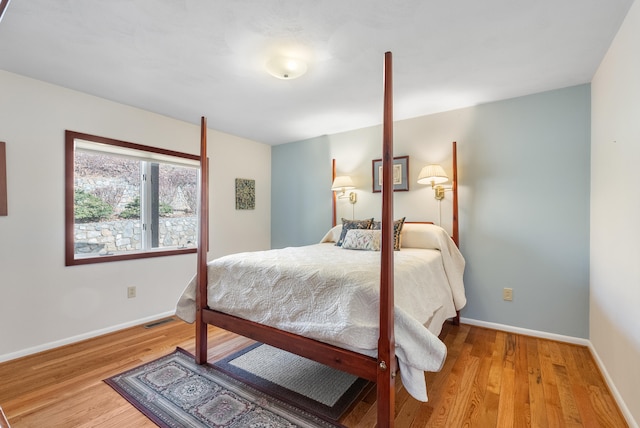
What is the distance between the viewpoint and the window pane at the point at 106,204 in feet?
9.04

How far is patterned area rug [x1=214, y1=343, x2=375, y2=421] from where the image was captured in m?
1.77

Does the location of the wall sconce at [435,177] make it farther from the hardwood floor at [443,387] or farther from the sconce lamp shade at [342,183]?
the hardwood floor at [443,387]

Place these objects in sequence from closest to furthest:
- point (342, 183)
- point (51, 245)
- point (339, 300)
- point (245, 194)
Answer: point (339, 300) → point (51, 245) → point (342, 183) → point (245, 194)

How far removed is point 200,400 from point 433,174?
2675 millimetres

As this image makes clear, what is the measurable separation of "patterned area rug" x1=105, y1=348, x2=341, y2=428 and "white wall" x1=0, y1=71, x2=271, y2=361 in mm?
1003

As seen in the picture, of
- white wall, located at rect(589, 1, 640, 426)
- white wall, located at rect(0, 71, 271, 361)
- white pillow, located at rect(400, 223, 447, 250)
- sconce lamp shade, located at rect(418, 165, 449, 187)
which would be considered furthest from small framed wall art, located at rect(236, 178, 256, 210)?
white wall, located at rect(589, 1, 640, 426)

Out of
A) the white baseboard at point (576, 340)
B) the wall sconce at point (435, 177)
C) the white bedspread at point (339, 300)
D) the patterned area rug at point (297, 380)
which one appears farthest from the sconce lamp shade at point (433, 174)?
the patterned area rug at point (297, 380)

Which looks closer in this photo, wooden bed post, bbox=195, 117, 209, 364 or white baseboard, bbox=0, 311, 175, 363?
wooden bed post, bbox=195, 117, 209, 364

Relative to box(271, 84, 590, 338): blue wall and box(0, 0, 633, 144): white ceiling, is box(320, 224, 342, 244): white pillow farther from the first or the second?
box(0, 0, 633, 144): white ceiling

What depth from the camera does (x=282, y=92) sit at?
2.67m

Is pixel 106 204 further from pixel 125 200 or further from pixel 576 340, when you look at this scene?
pixel 576 340

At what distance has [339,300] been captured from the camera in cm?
157

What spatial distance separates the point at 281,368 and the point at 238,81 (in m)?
2.28

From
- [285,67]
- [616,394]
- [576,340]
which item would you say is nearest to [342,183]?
[285,67]
